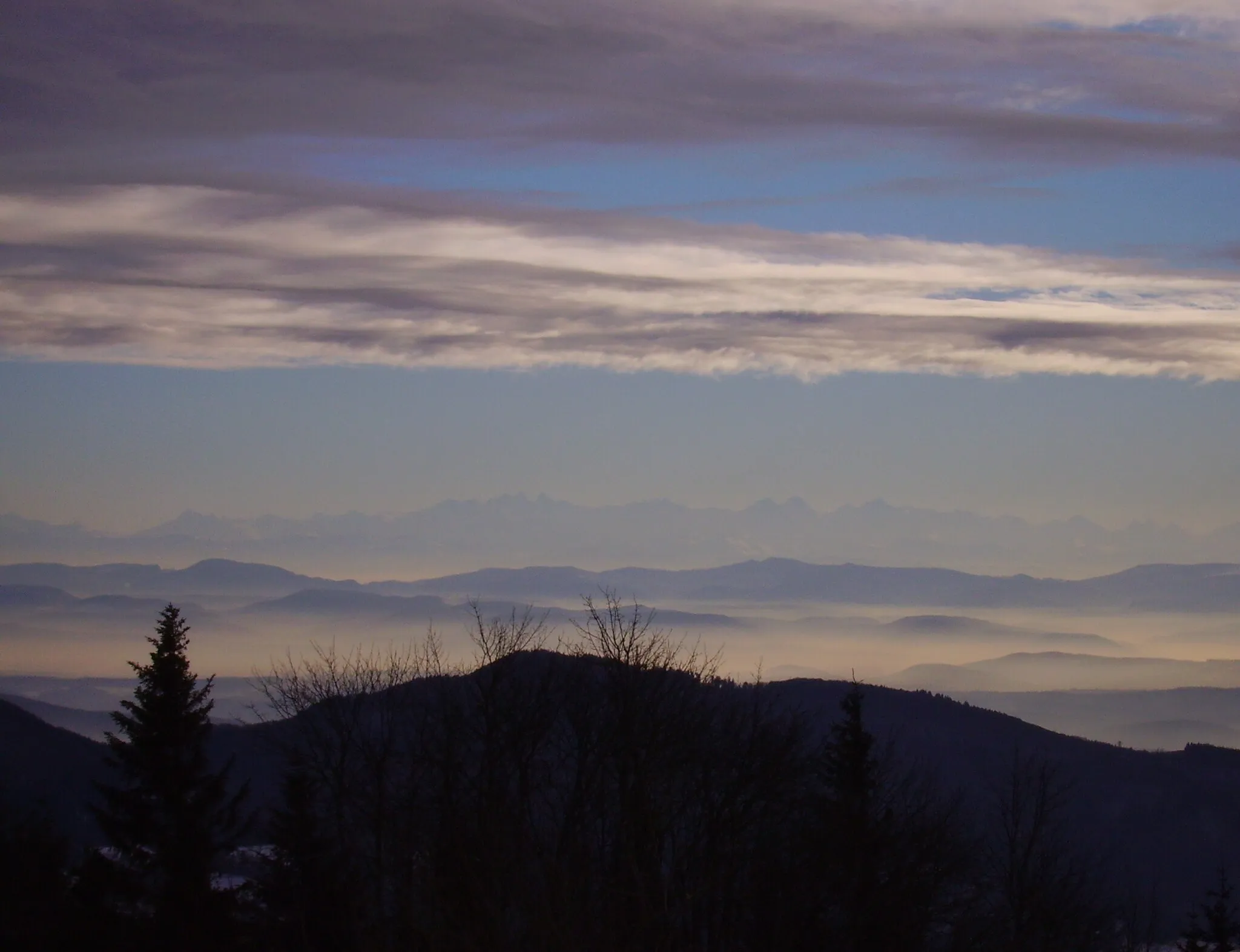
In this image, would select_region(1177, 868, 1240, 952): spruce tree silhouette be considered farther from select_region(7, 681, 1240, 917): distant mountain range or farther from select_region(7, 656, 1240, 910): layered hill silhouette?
select_region(7, 656, 1240, 910): layered hill silhouette

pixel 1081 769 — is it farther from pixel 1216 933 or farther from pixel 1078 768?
pixel 1216 933

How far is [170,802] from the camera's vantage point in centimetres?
2922

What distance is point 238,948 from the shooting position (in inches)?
1063

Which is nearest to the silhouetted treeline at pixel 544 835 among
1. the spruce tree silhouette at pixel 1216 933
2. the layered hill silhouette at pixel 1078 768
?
the spruce tree silhouette at pixel 1216 933

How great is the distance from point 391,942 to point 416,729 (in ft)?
79.5

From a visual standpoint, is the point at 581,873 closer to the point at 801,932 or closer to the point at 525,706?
the point at 801,932

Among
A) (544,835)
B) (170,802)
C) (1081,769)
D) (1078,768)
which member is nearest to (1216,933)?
(544,835)

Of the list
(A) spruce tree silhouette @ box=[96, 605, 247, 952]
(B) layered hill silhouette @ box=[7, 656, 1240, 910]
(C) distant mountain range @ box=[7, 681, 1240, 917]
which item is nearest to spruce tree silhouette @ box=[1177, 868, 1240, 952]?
(A) spruce tree silhouette @ box=[96, 605, 247, 952]

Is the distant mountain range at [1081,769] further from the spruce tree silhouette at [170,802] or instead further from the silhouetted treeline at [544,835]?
the spruce tree silhouette at [170,802]

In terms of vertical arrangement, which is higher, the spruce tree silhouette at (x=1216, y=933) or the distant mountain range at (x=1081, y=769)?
the distant mountain range at (x=1081, y=769)

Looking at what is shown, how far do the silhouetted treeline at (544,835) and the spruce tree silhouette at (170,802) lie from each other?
6 centimetres

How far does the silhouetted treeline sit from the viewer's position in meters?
16.7

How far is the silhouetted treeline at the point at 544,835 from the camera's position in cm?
1672

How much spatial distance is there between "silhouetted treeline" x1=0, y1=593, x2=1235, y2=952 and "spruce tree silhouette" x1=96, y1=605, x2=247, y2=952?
0.06 m
